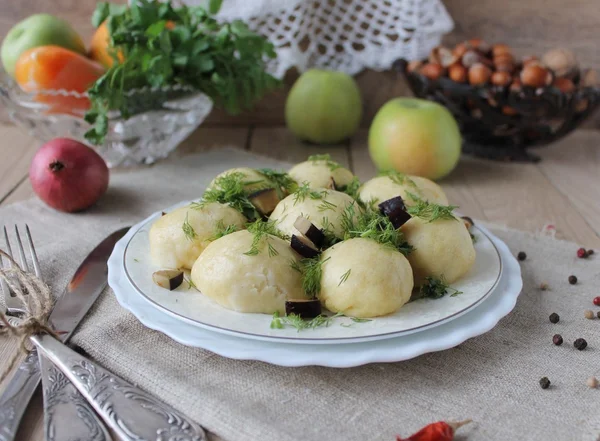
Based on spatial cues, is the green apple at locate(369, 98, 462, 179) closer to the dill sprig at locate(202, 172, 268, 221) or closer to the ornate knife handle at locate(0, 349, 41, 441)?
the dill sprig at locate(202, 172, 268, 221)

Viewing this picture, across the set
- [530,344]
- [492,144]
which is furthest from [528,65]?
[530,344]

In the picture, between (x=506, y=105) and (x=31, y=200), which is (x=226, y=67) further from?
(x=506, y=105)

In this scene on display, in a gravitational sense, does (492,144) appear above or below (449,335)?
below

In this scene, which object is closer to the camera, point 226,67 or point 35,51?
point 35,51

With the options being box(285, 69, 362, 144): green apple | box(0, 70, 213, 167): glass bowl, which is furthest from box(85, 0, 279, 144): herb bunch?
box(285, 69, 362, 144): green apple

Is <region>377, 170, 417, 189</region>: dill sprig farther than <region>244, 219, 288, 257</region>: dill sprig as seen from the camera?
Yes

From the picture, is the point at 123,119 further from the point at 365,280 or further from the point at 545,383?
the point at 545,383
